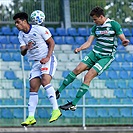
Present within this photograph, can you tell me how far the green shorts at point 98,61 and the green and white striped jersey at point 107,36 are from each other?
81 mm

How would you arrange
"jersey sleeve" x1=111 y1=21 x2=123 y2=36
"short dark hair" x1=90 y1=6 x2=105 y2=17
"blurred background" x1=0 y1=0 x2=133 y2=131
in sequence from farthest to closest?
"blurred background" x1=0 y1=0 x2=133 y2=131 < "jersey sleeve" x1=111 y1=21 x2=123 y2=36 < "short dark hair" x1=90 y1=6 x2=105 y2=17

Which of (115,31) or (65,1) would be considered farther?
(65,1)

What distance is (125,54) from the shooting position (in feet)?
64.4

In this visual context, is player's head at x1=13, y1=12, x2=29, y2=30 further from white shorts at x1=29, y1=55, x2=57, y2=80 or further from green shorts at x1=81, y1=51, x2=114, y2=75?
green shorts at x1=81, y1=51, x2=114, y2=75

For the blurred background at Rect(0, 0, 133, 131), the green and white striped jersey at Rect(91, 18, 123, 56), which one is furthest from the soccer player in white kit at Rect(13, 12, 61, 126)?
the blurred background at Rect(0, 0, 133, 131)

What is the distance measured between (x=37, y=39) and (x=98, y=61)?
4.07ft

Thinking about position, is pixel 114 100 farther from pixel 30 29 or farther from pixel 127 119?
pixel 30 29

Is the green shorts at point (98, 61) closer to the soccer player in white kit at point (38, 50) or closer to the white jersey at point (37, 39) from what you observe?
the soccer player in white kit at point (38, 50)

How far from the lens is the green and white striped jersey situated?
13.5 metres

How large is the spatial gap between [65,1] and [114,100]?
5.63 m

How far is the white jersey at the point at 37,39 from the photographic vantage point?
44.4 feet

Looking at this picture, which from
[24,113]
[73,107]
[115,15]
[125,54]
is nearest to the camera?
[73,107]

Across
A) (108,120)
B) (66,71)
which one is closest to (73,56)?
(66,71)

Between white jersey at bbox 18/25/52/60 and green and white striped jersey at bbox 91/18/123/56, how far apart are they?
0.95 meters
